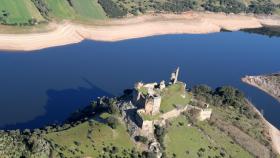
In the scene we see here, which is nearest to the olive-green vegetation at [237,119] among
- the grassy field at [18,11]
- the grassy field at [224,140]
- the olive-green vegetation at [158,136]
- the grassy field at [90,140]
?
the olive-green vegetation at [158,136]

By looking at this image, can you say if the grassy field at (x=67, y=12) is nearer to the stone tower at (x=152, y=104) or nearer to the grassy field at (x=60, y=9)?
the grassy field at (x=60, y=9)

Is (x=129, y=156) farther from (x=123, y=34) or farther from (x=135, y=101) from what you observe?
(x=123, y=34)

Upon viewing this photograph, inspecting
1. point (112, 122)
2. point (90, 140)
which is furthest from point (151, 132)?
point (90, 140)

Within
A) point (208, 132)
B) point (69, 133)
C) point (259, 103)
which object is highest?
point (69, 133)

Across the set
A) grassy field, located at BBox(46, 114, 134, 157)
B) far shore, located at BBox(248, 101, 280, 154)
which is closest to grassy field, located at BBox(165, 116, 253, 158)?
grassy field, located at BBox(46, 114, 134, 157)

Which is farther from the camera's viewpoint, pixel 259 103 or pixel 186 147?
pixel 259 103

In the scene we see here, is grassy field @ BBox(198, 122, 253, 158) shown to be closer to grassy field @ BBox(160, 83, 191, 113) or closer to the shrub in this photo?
grassy field @ BBox(160, 83, 191, 113)

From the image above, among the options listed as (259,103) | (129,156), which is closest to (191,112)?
(129,156)
